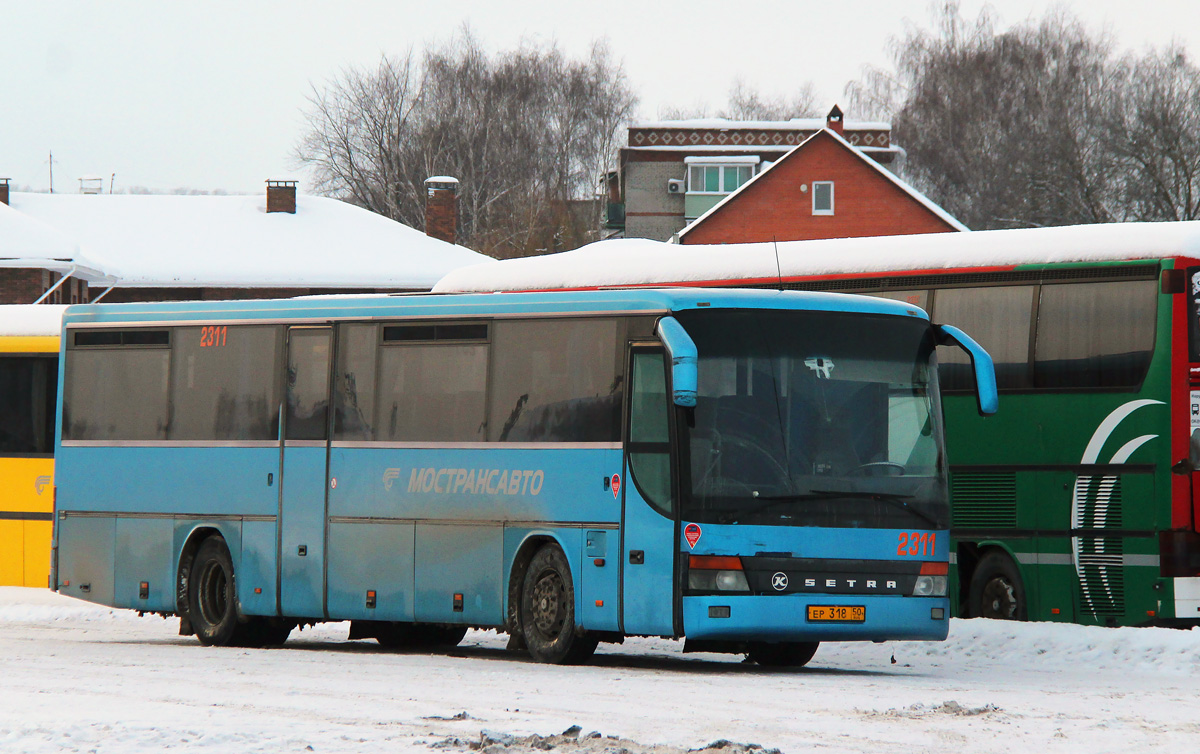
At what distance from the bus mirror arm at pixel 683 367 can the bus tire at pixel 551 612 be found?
5.85ft

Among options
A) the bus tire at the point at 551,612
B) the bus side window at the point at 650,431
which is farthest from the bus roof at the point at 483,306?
the bus tire at the point at 551,612

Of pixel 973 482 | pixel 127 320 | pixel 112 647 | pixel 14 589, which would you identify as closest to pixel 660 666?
pixel 973 482

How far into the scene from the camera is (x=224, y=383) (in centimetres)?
1677

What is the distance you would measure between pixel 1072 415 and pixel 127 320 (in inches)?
339

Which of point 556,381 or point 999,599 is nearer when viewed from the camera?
point 556,381

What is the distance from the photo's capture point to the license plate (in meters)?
13.2

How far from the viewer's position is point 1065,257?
53.2 ft

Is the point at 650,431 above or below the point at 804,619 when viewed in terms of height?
above

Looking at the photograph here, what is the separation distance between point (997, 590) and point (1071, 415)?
Answer: 5.95 feet

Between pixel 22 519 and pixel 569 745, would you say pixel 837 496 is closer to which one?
pixel 569 745

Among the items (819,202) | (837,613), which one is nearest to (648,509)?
(837,613)

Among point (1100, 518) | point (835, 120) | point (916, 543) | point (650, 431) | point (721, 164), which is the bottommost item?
point (916, 543)

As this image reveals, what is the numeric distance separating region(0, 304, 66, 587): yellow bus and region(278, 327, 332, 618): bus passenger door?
6823 mm

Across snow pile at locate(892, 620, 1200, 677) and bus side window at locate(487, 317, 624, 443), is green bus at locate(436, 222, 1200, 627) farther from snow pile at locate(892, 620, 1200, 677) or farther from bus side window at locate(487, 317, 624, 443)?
bus side window at locate(487, 317, 624, 443)
